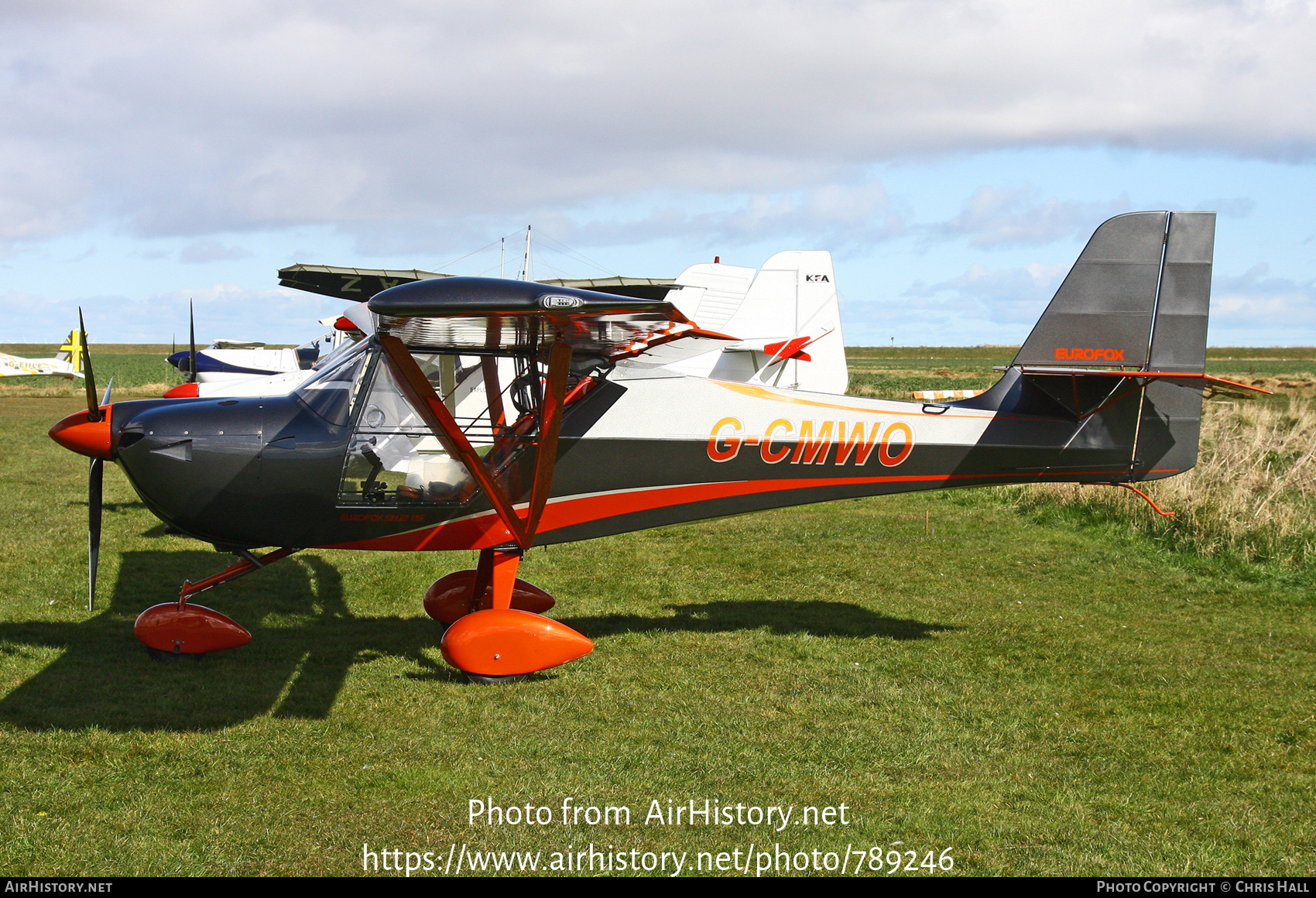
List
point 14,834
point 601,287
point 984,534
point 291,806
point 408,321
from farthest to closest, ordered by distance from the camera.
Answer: point 601,287 < point 984,534 < point 408,321 < point 291,806 < point 14,834

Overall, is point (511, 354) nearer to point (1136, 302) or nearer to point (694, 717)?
point (694, 717)

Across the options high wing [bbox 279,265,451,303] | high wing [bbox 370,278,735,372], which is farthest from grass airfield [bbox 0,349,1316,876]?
high wing [bbox 279,265,451,303]

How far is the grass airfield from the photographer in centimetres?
415

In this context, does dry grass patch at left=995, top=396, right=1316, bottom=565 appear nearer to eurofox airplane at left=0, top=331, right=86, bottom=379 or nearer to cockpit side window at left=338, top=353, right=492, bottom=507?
cockpit side window at left=338, top=353, right=492, bottom=507

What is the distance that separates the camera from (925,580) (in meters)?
9.41

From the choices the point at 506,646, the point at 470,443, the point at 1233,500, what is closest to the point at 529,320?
the point at 470,443

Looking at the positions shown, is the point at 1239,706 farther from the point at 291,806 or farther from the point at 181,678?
the point at 181,678

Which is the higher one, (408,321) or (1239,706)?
(408,321)

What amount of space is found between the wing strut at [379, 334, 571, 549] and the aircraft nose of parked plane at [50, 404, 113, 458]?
171cm

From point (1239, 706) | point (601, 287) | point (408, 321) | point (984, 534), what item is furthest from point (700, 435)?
point (601, 287)

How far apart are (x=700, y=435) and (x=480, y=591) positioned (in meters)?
2.11

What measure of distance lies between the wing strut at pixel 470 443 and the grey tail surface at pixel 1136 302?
12.2 ft

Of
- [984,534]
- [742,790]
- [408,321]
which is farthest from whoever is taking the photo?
[984,534]

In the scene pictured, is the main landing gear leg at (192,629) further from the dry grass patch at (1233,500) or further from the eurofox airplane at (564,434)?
the dry grass patch at (1233,500)
